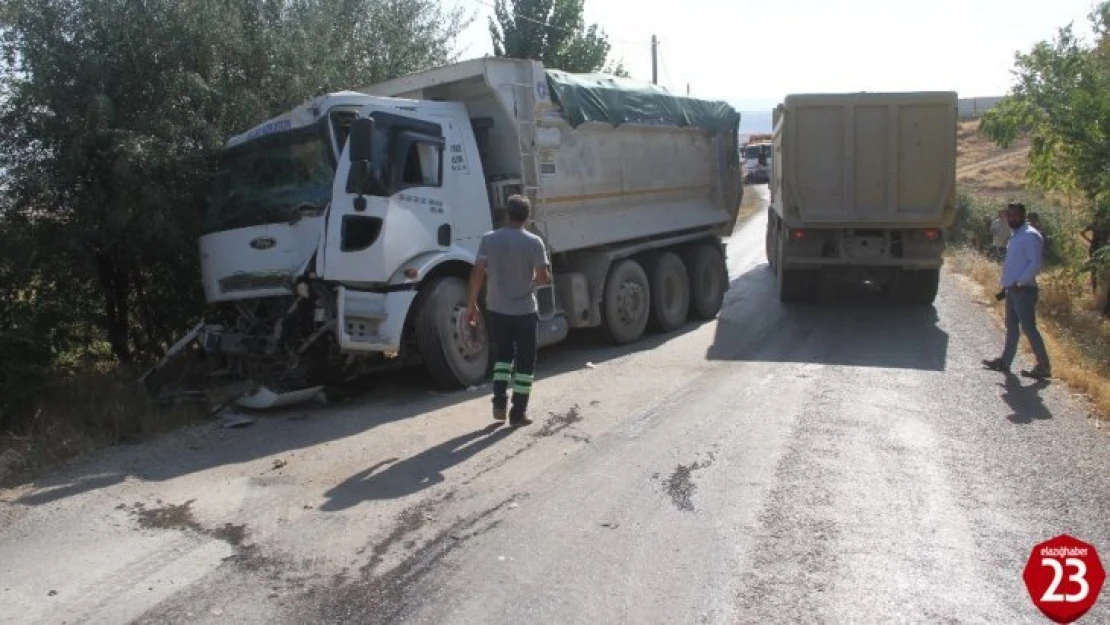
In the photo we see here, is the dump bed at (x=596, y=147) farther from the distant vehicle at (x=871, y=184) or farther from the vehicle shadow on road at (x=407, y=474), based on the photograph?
the vehicle shadow on road at (x=407, y=474)

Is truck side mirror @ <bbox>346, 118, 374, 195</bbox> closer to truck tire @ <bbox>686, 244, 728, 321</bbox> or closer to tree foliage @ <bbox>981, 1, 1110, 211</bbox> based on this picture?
truck tire @ <bbox>686, 244, 728, 321</bbox>

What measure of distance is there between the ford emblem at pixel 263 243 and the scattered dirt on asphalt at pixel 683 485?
12.4ft

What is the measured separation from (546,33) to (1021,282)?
17.6 m

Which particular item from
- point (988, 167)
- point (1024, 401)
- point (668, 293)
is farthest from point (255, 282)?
point (988, 167)

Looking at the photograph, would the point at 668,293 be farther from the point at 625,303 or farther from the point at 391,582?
the point at 391,582

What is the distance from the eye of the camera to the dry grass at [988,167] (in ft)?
123

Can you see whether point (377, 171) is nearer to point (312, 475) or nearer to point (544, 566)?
point (312, 475)

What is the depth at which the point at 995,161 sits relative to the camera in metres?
46.8

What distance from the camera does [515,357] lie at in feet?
21.4

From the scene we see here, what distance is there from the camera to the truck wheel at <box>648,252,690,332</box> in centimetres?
1080

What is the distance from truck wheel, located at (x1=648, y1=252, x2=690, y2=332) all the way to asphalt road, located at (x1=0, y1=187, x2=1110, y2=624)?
3160 mm

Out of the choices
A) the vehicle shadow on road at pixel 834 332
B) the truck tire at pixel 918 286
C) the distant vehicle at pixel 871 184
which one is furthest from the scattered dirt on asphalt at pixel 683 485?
the truck tire at pixel 918 286

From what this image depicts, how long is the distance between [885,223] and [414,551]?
29.2ft

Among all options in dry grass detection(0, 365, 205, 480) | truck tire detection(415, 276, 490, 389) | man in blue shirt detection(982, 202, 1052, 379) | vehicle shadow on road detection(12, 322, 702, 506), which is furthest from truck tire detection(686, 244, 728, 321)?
dry grass detection(0, 365, 205, 480)
